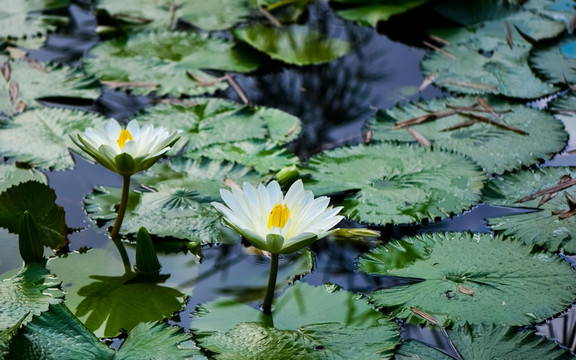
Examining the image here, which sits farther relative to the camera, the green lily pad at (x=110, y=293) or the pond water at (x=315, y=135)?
the pond water at (x=315, y=135)

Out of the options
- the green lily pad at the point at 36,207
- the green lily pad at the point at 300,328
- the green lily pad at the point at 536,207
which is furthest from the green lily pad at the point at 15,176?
the green lily pad at the point at 536,207

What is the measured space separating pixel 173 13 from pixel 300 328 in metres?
2.26

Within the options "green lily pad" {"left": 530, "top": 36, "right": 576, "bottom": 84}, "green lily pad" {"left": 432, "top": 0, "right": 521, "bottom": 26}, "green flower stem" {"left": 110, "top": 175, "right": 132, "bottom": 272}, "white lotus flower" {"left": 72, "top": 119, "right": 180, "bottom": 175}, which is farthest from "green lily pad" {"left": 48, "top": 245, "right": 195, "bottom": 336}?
"green lily pad" {"left": 432, "top": 0, "right": 521, "bottom": 26}

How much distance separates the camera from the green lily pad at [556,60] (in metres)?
2.91

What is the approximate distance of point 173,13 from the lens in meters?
3.53

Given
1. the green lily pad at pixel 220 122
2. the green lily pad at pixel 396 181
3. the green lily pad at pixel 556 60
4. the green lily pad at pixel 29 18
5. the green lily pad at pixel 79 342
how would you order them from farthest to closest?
1. the green lily pad at pixel 29 18
2. the green lily pad at pixel 556 60
3. the green lily pad at pixel 220 122
4. the green lily pad at pixel 396 181
5. the green lily pad at pixel 79 342

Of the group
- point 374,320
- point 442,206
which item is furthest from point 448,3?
point 374,320

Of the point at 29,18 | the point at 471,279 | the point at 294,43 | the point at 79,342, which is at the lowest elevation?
the point at 471,279

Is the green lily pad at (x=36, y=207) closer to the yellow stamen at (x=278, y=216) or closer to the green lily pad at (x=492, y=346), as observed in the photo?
the yellow stamen at (x=278, y=216)

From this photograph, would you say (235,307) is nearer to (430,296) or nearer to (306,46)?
(430,296)

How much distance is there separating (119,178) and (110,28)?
1264mm

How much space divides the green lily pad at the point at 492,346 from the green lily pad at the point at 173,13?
219cm

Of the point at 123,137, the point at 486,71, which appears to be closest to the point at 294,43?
the point at 486,71

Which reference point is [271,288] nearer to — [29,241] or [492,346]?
[492,346]
